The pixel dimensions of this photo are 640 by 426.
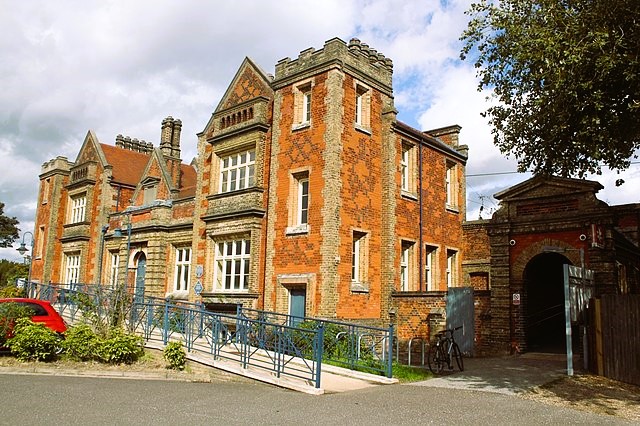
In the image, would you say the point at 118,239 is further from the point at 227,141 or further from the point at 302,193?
the point at 302,193

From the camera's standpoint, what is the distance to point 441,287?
900 inches

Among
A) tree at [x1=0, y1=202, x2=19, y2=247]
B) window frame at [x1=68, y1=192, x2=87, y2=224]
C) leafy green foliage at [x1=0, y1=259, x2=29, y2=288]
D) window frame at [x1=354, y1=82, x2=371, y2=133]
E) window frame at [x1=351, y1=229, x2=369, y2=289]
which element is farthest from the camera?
tree at [x1=0, y1=202, x2=19, y2=247]

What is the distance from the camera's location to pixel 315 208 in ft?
59.6

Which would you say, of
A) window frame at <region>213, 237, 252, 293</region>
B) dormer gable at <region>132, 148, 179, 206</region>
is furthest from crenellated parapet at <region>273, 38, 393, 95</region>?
dormer gable at <region>132, 148, 179, 206</region>

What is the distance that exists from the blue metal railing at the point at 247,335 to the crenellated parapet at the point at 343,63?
8.67 metres

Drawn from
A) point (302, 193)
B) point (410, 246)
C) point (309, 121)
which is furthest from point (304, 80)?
point (410, 246)

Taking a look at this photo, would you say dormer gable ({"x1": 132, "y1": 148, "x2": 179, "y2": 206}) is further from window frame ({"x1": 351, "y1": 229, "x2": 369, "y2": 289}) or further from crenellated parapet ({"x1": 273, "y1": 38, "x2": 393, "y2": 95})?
window frame ({"x1": 351, "y1": 229, "x2": 369, "y2": 289})

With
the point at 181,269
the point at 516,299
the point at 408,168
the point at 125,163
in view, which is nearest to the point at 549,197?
the point at 516,299

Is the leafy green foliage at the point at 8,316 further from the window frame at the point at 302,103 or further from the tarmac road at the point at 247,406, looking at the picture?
the window frame at the point at 302,103

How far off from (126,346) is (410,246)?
1167 centimetres

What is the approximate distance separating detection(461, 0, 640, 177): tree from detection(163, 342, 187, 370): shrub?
976cm

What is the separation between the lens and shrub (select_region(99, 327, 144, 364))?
1351 cm

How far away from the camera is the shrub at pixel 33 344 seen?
1321cm

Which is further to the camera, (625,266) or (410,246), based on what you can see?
(410,246)
